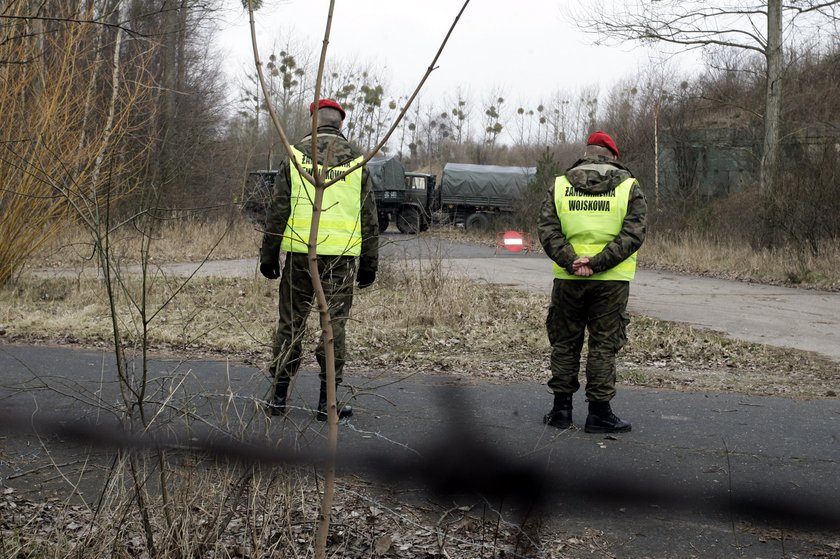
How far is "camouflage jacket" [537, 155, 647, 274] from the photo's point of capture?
5645 mm

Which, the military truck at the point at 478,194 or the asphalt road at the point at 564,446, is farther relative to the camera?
the military truck at the point at 478,194

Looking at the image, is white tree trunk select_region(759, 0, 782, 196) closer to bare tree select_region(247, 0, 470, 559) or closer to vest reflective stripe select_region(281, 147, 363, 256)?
vest reflective stripe select_region(281, 147, 363, 256)

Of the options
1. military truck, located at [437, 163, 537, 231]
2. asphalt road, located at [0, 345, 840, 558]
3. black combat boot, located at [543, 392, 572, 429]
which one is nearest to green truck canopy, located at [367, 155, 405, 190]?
military truck, located at [437, 163, 537, 231]

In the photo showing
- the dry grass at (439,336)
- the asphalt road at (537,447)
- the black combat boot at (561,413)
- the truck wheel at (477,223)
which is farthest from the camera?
the truck wheel at (477,223)

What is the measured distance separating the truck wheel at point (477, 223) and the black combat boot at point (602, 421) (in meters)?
36.1

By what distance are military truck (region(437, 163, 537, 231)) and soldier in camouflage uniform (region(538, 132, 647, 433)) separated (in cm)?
3608

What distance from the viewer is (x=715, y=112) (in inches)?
1533

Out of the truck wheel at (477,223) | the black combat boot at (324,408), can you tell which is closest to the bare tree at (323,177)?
the black combat boot at (324,408)

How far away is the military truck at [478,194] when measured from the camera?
42250 millimetres

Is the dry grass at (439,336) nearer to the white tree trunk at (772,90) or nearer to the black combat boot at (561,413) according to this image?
the black combat boot at (561,413)

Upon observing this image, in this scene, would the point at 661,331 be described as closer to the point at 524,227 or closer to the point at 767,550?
the point at 767,550

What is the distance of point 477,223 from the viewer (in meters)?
42.3

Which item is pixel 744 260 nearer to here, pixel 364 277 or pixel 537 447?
pixel 364 277

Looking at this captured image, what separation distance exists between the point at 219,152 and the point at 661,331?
2400 centimetres
